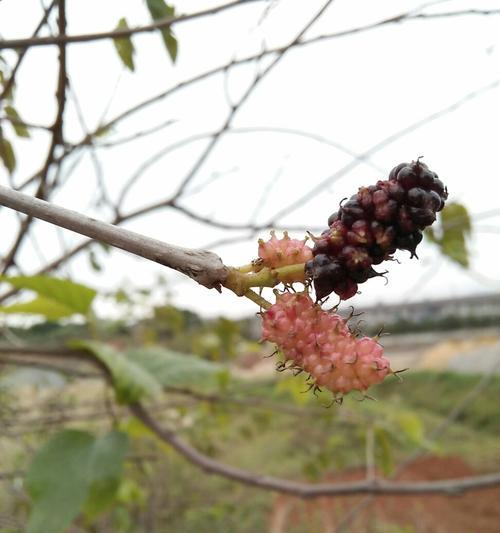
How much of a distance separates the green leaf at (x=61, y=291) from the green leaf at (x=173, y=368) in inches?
8.9

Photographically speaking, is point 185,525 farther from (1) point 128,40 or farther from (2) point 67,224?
(2) point 67,224

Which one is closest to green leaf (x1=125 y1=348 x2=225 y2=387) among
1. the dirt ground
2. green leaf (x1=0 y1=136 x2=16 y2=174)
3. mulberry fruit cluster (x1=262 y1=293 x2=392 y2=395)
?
green leaf (x1=0 y1=136 x2=16 y2=174)

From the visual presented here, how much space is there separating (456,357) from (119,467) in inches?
465

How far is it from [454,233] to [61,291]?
2.87ft

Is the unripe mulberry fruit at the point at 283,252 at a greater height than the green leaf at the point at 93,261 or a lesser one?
lesser

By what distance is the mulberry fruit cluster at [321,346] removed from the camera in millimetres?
384

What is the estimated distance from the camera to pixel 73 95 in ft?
3.25

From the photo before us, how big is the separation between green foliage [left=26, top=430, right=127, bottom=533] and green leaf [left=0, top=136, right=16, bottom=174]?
20.5 inches

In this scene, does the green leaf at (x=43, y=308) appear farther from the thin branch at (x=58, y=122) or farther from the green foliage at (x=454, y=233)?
the green foliage at (x=454, y=233)

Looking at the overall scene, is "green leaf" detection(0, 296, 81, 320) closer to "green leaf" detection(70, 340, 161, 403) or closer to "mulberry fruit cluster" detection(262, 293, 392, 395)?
"green leaf" detection(70, 340, 161, 403)

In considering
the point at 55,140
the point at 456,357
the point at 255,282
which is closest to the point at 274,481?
the point at 55,140

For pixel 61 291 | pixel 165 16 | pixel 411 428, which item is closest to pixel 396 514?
pixel 411 428

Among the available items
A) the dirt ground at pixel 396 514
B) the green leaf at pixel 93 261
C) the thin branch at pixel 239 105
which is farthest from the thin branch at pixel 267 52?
the dirt ground at pixel 396 514

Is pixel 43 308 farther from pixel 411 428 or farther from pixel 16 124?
pixel 411 428
